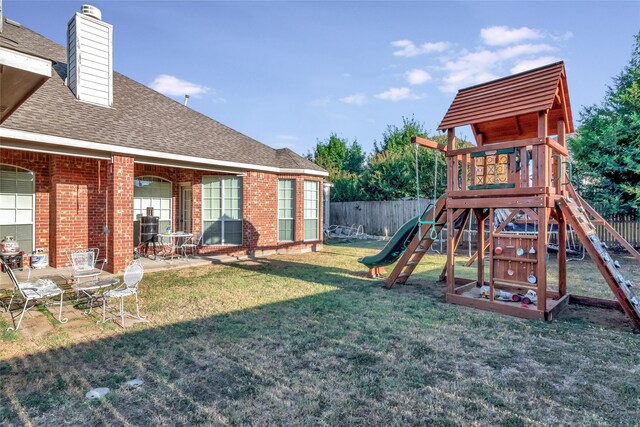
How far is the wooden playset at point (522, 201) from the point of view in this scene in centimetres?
511

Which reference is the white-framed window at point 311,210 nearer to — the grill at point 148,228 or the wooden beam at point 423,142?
the grill at point 148,228

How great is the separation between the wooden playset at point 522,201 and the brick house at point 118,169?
6.21 m

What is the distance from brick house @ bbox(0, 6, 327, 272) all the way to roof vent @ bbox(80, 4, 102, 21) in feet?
0.08

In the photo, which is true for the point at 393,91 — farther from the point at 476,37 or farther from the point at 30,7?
the point at 30,7

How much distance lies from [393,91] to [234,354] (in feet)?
91.1

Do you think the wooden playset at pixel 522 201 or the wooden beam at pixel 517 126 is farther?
the wooden beam at pixel 517 126

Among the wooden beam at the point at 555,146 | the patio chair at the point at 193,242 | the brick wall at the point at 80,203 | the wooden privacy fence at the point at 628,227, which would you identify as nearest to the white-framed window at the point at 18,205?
the brick wall at the point at 80,203

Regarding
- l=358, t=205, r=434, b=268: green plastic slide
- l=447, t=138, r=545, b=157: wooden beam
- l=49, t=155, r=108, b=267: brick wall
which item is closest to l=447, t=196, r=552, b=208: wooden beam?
l=447, t=138, r=545, b=157: wooden beam

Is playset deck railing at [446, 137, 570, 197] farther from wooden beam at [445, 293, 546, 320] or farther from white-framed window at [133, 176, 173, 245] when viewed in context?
white-framed window at [133, 176, 173, 245]

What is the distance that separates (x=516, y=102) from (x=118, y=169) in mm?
8120

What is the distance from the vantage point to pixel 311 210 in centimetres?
1329

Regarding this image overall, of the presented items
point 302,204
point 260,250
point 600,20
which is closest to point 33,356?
point 260,250

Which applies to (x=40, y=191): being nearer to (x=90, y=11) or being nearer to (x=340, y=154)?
(x=90, y=11)

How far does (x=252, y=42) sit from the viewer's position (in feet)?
41.8
